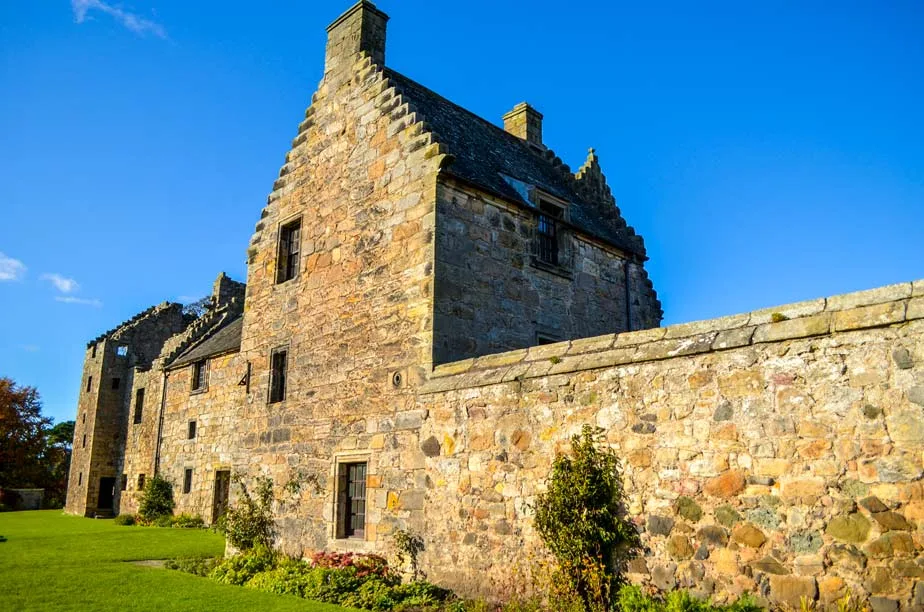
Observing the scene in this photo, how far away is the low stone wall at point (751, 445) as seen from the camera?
22.0 ft

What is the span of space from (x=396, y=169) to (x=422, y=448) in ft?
18.0

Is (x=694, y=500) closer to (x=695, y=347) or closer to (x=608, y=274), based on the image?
(x=695, y=347)

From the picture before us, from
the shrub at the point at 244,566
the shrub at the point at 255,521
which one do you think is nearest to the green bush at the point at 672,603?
the shrub at the point at 244,566

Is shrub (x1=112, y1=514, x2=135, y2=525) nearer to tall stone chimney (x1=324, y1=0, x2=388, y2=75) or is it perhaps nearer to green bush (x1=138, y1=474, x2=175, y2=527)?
green bush (x1=138, y1=474, x2=175, y2=527)

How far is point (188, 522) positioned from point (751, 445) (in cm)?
2368

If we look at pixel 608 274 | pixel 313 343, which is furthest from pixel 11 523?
pixel 608 274

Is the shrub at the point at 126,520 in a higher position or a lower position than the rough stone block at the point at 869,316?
lower

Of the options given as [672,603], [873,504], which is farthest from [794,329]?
[672,603]

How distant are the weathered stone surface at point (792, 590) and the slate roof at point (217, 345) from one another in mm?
22740

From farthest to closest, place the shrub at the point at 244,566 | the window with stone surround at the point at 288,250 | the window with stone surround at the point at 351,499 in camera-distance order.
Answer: the window with stone surround at the point at 288,250, the shrub at the point at 244,566, the window with stone surround at the point at 351,499

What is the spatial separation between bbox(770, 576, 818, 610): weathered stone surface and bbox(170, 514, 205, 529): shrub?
23223 millimetres

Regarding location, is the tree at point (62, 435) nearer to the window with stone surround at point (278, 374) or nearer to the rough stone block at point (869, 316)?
the window with stone surround at point (278, 374)

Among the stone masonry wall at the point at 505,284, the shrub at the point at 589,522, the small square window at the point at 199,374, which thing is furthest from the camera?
the small square window at the point at 199,374

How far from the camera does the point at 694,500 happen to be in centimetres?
802
